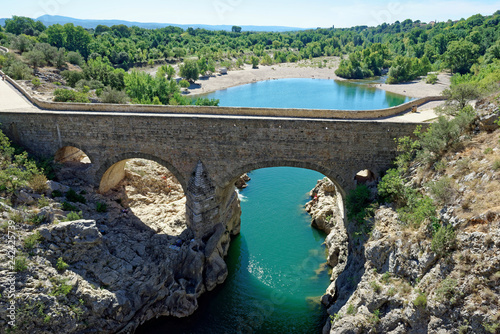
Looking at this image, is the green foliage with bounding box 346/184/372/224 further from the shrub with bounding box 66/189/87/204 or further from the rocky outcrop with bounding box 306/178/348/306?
the shrub with bounding box 66/189/87/204

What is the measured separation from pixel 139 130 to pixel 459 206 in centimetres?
1469

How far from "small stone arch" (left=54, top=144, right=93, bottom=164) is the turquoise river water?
35.5 ft

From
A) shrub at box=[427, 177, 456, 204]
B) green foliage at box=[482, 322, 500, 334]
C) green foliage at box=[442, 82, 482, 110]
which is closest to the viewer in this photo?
green foliage at box=[482, 322, 500, 334]

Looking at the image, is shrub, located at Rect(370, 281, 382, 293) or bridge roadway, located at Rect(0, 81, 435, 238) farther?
bridge roadway, located at Rect(0, 81, 435, 238)

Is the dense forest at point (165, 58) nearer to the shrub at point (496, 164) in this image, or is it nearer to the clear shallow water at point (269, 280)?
the shrub at point (496, 164)

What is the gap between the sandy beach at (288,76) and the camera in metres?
59.0

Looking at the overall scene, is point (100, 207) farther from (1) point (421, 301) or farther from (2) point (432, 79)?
(2) point (432, 79)

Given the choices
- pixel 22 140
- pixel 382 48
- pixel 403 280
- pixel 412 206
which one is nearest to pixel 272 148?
pixel 412 206

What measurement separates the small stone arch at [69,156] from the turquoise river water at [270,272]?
10808mm

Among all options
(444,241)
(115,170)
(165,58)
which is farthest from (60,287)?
(165,58)

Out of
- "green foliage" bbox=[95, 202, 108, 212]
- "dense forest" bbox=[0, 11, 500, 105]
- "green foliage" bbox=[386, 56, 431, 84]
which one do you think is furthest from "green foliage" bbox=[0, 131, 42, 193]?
"green foliage" bbox=[386, 56, 431, 84]

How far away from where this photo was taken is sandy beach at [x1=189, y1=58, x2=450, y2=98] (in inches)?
2322

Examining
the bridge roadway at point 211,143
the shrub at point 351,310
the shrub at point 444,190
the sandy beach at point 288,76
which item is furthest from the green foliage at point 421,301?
the sandy beach at point 288,76

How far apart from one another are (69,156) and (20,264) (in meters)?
9.26
